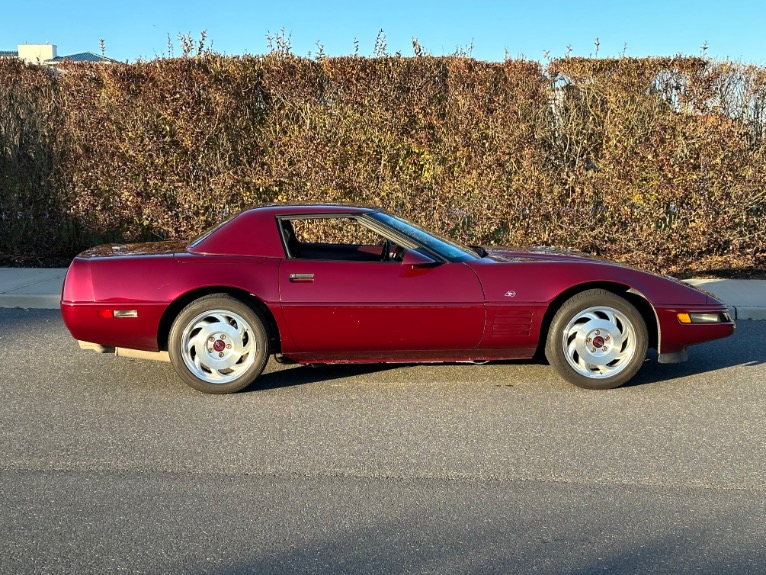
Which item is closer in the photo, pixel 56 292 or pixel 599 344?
pixel 599 344

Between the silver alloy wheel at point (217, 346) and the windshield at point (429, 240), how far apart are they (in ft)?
4.10

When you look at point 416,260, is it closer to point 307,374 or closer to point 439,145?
point 307,374

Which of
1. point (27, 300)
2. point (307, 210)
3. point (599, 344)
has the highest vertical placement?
point (307, 210)

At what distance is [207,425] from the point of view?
4.91 m

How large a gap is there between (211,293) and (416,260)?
1419 mm

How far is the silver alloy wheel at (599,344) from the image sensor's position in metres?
5.62

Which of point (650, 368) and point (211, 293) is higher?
point (211, 293)

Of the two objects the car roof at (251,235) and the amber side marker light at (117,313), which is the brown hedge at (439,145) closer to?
the car roof at (251,235)

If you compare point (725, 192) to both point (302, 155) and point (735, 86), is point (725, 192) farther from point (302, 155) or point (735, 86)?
point (302, 155)

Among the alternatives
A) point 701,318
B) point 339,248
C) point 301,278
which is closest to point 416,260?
point 301,278

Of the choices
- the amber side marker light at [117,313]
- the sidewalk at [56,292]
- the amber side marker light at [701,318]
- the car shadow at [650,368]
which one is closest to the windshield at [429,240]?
the car shadow at [650,368]

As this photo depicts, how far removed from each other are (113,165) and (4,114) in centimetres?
182

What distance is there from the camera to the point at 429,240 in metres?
6.00

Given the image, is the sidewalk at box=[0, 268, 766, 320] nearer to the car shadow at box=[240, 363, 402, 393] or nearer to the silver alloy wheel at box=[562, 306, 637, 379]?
A: the silver alloy wheel at box=[562, 306, 637, 379]
